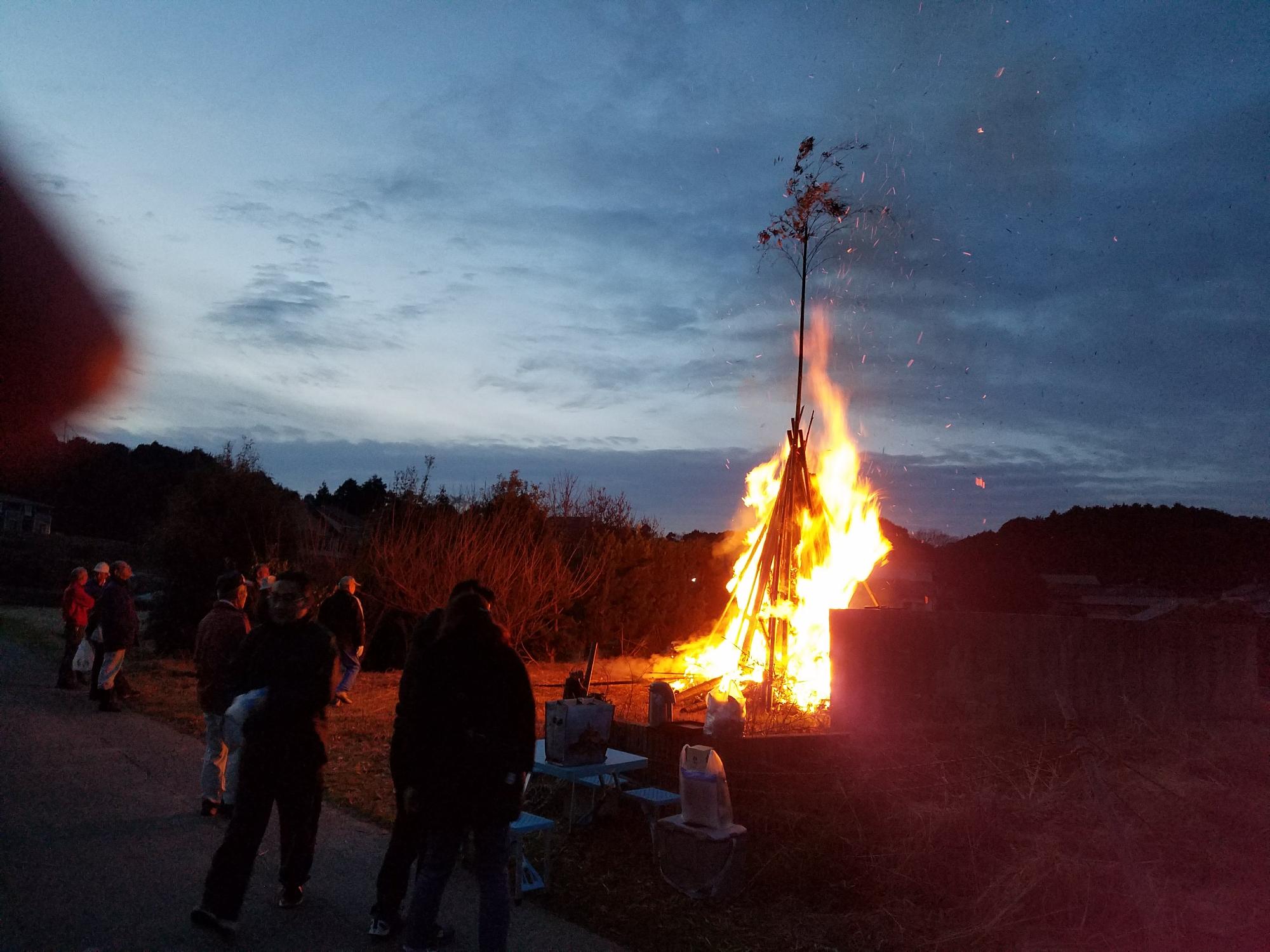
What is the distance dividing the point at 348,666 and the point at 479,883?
7764mm

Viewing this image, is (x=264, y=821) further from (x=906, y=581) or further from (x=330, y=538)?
(x=906, y=581)

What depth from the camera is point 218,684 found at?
6359 mm

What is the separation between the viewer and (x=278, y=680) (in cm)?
455

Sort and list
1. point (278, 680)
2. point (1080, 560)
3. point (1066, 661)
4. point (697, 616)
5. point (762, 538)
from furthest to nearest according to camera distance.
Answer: point (1080, 560)
point (697, 616)
point (762, 538)
point (1066, 661)
point (278, 680)

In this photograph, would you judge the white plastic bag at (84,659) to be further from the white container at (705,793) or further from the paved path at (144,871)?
the white container at (705,793)

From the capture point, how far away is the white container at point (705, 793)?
525 cm

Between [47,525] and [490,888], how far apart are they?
4485 cm

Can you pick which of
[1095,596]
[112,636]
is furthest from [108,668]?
[1095,596]

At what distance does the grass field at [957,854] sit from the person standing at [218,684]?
1.75 feet

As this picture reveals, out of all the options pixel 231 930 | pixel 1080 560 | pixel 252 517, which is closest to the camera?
pixel 231 930

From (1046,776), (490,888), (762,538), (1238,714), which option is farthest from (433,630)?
(1238,714)

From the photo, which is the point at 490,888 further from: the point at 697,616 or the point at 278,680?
the point at 697,616

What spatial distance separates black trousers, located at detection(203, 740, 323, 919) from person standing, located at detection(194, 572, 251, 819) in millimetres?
1793

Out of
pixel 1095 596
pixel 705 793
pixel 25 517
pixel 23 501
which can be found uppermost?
pixel 23 501
